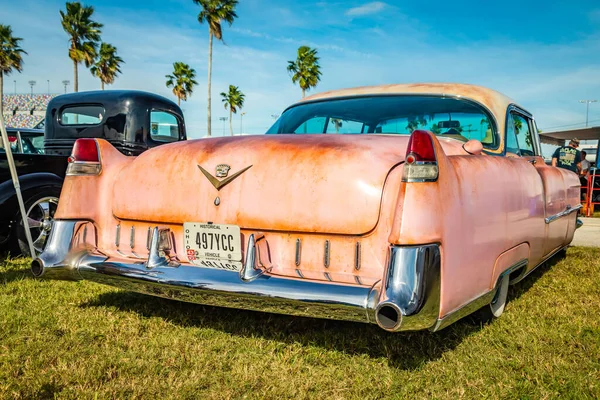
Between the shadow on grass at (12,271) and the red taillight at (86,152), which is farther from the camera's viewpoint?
the shadow on grass at (12,271)

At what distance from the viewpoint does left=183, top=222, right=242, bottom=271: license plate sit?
249 cm

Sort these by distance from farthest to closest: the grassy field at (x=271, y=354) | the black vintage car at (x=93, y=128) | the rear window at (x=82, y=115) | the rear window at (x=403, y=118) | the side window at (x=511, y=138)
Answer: the rear window at (x=82, y=115)
the black vintage car at (x=93, y=128)
the side window at (x=511, y=138)
the rear window at (x=403, y=118)
the grassy field at (x=271, y=354)

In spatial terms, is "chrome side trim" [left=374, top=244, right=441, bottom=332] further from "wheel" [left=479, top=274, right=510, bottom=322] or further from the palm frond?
the palm frond

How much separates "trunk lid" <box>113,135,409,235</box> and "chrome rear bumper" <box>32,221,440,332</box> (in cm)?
20

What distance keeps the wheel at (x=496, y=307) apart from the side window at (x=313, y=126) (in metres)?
1.60

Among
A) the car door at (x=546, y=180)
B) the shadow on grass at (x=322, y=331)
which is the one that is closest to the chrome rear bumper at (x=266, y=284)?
the shadow on grass at (x=322, y=331)

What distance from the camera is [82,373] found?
2.33 m

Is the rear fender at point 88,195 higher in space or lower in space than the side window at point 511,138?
lower

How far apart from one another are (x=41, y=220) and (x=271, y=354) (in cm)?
349

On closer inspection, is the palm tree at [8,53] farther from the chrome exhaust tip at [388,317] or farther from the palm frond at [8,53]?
the chrome exhaust tip at [388,317]

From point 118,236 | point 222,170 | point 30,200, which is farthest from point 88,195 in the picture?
point 30,200

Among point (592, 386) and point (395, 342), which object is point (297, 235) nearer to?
point (395, 342)

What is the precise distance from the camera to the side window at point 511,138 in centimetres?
347

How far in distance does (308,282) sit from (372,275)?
286mm
